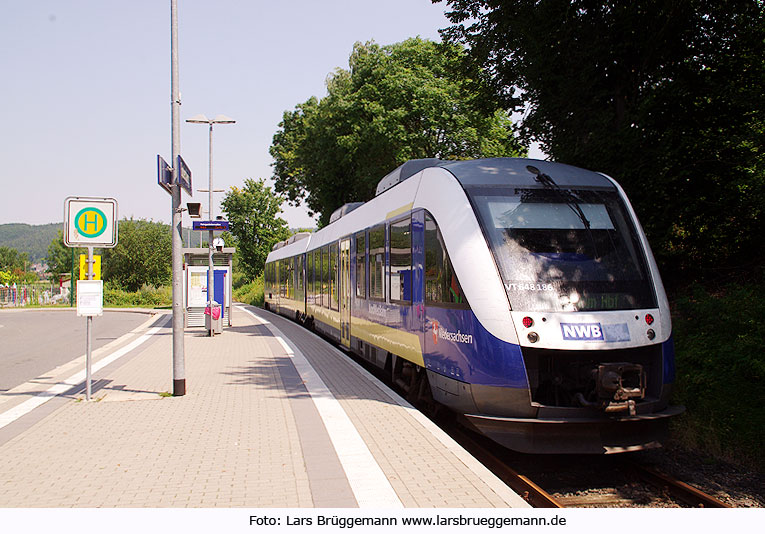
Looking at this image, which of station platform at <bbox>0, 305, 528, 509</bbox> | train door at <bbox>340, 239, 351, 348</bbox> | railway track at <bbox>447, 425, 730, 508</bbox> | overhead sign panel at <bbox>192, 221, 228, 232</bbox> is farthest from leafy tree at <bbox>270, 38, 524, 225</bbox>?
railway track at <bbox>447, 425, 730, 508</bbox>

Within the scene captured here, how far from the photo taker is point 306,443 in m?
6.25

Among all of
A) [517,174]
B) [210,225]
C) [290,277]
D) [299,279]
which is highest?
[210,225]

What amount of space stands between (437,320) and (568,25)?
8.29 meters

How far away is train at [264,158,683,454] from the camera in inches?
239

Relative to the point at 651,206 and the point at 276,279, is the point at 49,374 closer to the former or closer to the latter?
the point at 651,206

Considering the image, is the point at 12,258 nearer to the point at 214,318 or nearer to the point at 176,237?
the point at 214,318

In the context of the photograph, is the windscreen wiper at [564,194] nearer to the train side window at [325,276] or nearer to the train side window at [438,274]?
the train side window at [438,274]

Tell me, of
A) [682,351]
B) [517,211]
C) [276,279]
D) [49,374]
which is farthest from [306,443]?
[276,279]

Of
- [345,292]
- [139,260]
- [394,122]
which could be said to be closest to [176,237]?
[345,292]

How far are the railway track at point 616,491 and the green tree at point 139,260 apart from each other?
184 feet

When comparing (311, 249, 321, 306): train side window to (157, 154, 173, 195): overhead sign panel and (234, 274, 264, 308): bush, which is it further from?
(234, 274, 264, 308): bush

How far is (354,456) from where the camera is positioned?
5.75 m

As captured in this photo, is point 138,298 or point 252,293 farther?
point 138,298

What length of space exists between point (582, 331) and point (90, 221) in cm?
661
